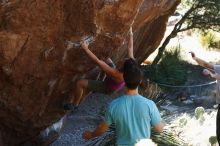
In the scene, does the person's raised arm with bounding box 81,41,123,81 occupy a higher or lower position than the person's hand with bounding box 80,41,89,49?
lower

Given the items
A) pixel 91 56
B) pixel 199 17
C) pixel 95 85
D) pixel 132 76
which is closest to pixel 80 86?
pixel 95 85

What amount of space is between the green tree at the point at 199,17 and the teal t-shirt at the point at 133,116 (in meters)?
12.1

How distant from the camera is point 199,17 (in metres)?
18.0

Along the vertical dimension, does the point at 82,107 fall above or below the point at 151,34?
below

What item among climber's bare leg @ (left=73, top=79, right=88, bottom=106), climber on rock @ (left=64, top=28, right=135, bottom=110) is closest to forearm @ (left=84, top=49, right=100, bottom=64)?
climber on rock @ (left=64, top=28, right=135, bottom=110)

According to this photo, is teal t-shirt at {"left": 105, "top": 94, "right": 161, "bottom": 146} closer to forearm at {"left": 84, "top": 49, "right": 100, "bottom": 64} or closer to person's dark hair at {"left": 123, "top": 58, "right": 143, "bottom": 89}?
person's dark hair at {"left": 123, "top": 58, "right": 143, "bottom": 89}

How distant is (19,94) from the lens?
7.61m

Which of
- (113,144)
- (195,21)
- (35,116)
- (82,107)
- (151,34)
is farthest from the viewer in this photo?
(195,21)

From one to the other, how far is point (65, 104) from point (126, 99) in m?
3.07

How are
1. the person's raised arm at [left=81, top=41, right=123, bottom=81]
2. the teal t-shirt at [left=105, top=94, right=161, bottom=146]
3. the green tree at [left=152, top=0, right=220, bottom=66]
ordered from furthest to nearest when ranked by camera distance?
the green tree at [left=152, top=0, right=220, bottom=66] → the person's raised arm at [left=81, top=41, right=123, bottom=81] → the teal t-shirt at [left=105, top=94, right=161, bottom=146]

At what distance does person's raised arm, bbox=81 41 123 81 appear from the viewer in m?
6.90

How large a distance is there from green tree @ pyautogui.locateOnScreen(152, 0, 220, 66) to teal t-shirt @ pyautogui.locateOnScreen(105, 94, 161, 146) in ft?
39.8

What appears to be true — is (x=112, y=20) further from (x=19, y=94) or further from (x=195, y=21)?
(x=195, y=21)

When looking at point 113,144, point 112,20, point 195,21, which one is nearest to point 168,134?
point 113,144
